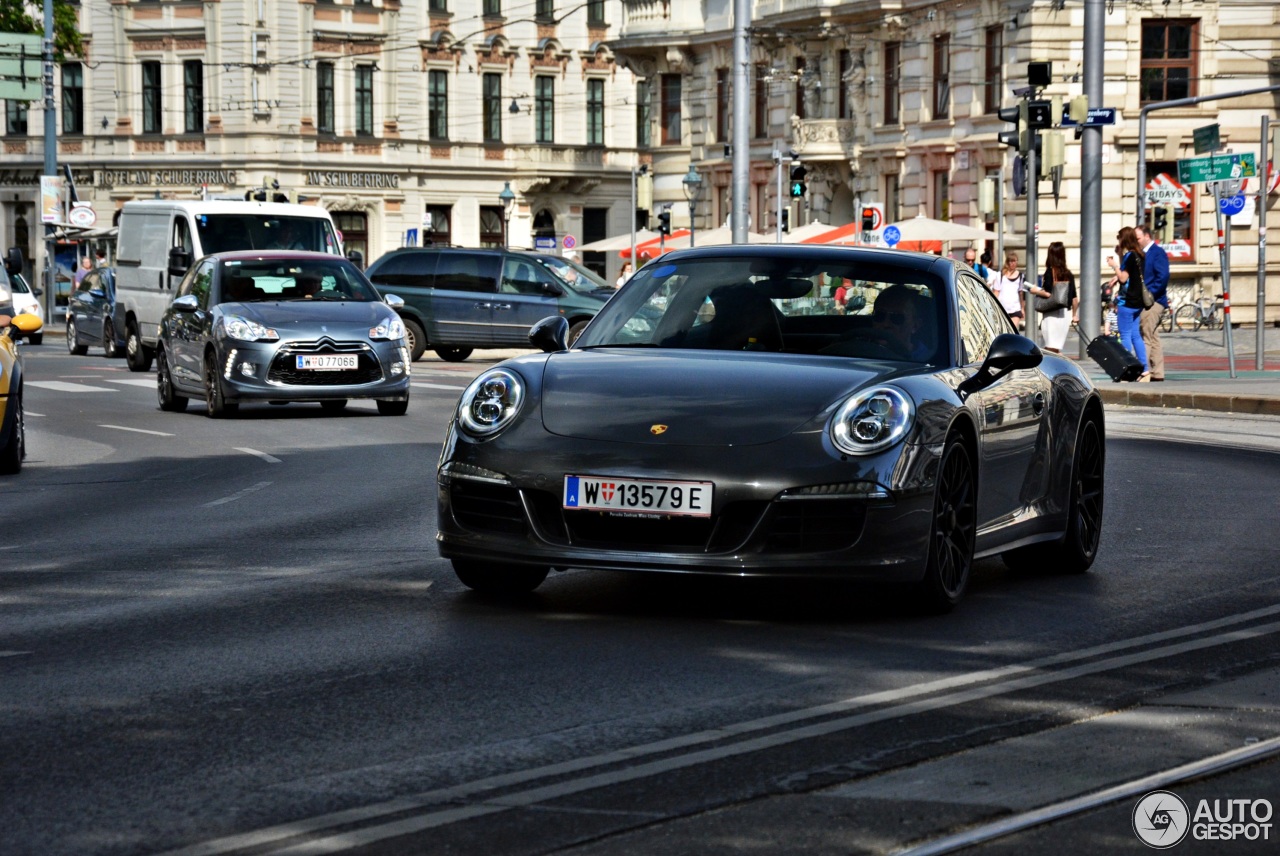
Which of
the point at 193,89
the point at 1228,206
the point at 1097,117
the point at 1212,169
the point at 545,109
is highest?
the point at 193,89

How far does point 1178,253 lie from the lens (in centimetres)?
4894

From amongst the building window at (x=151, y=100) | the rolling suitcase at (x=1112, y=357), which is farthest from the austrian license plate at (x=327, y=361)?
the building window at (x=151, y=100)

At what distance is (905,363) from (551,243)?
69110 millimetres

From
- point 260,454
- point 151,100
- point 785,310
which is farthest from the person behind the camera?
point 151,100

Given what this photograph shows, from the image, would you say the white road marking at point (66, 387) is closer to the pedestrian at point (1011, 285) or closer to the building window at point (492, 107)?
the pedestrian at point (1011, 285)

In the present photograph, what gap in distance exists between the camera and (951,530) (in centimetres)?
809

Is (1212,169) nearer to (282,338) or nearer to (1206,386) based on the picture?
(1206,386)

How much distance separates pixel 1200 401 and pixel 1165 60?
25893mm

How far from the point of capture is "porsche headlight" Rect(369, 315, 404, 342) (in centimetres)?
2066

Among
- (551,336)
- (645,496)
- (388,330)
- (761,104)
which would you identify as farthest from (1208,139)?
(761,104)

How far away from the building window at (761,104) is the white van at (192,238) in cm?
3301

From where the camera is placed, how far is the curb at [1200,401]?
76.2 ft

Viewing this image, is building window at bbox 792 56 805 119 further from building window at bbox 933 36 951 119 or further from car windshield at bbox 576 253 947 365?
car windshield at bbox 576 253 947 365

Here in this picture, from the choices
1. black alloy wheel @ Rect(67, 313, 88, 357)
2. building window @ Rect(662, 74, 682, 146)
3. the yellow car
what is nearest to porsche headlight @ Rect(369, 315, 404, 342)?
the yellow car
